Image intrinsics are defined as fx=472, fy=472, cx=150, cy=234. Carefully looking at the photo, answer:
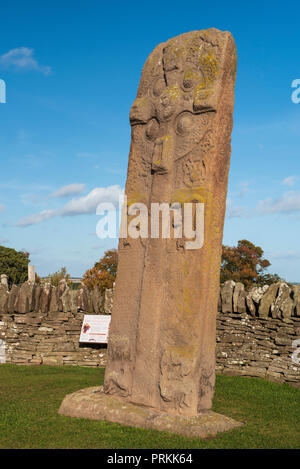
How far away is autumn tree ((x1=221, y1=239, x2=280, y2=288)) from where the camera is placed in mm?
34031

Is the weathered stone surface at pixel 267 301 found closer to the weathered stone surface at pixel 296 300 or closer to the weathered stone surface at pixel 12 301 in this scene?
the weathered stone surface at pixel 296 300

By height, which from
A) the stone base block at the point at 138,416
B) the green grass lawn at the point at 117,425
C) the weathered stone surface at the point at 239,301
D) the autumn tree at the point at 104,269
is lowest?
the green grass lawn at the point at 117,425

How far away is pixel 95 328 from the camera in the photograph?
10219 mm

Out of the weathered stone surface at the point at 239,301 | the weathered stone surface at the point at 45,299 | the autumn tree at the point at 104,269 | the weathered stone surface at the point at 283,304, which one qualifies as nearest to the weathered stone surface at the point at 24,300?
the weathered stone surface at the point at 45,299

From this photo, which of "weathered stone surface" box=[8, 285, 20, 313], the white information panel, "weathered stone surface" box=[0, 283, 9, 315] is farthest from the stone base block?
"weathered stone surface" box=[0, 283, 9, 315]

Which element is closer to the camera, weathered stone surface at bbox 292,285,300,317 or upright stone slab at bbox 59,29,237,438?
upright stone slab at bbox 59,29,237,438

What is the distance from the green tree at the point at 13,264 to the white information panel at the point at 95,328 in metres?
34.4

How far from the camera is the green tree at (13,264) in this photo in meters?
43.6

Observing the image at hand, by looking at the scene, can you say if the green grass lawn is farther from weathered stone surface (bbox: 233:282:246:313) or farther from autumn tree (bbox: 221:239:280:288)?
autumn tree (bbox: 221:239:280:288)

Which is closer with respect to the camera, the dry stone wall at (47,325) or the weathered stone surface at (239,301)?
the weathered stone surface at (239,301)

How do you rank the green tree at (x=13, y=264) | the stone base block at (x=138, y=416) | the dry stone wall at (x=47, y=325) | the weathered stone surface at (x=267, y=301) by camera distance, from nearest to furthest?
the stone base block at (x=138, y=416) → the weathered stone surface at (x=267, y=301) → the dry stone wall at (x=47, y=325) → the green tree at (x=13, y=264)

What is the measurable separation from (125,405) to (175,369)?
76cm

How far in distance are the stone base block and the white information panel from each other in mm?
4268

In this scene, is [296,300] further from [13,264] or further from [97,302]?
[13,264]
